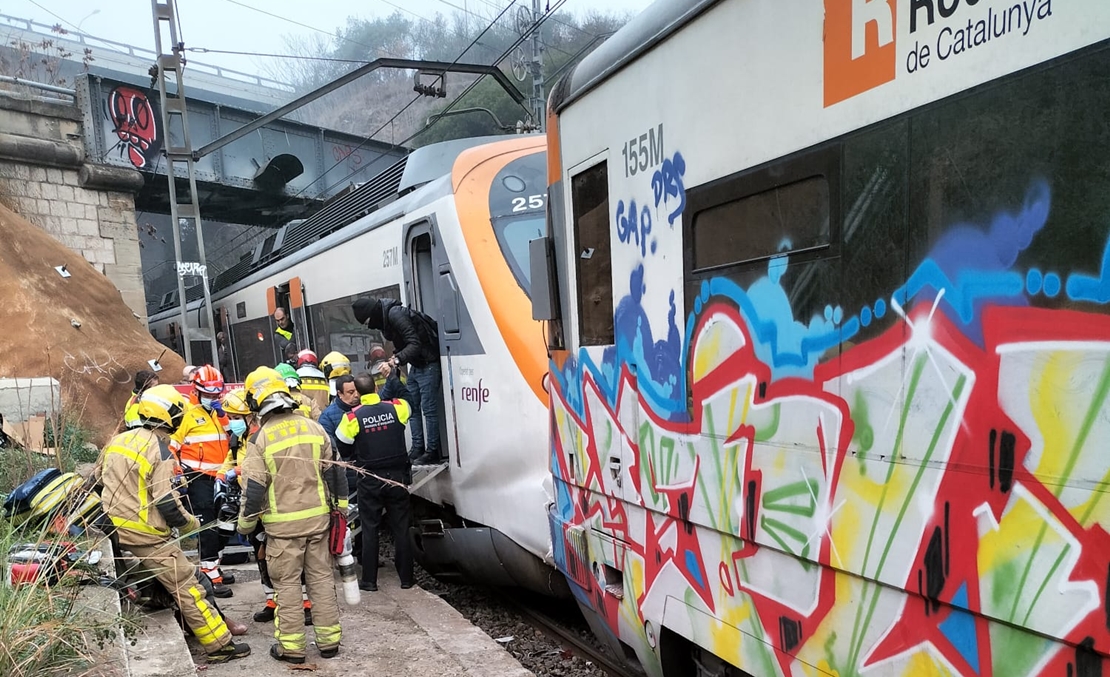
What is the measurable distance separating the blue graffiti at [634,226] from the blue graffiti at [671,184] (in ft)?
0.33

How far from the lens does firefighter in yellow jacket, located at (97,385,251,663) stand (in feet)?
14.5

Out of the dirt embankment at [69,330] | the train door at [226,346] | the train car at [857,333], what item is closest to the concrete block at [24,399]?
the dirt embankment at [69,330]

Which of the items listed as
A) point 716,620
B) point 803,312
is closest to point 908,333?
point 803,312

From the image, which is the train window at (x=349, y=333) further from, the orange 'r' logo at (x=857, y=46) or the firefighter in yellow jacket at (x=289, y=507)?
the orange 'r' logo at (x=857, y=46)

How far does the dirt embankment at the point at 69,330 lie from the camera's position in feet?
36.4

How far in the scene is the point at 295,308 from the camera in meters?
9.65

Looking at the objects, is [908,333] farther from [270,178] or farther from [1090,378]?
[270,178]

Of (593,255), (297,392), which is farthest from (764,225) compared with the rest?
(297,392)

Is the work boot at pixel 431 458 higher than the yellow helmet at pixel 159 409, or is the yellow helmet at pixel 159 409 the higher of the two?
the yellow helmet at pixel 159 409

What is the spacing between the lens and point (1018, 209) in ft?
5.66

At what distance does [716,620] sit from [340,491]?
2759 mm

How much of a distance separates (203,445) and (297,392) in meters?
0.83

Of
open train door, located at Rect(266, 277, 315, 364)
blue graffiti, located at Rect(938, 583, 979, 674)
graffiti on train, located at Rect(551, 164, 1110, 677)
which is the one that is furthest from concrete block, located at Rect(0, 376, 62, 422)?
blue graffiti, located at Rect(938, 583, 979, 674)

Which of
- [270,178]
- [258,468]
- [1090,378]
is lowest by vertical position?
[258,468]
